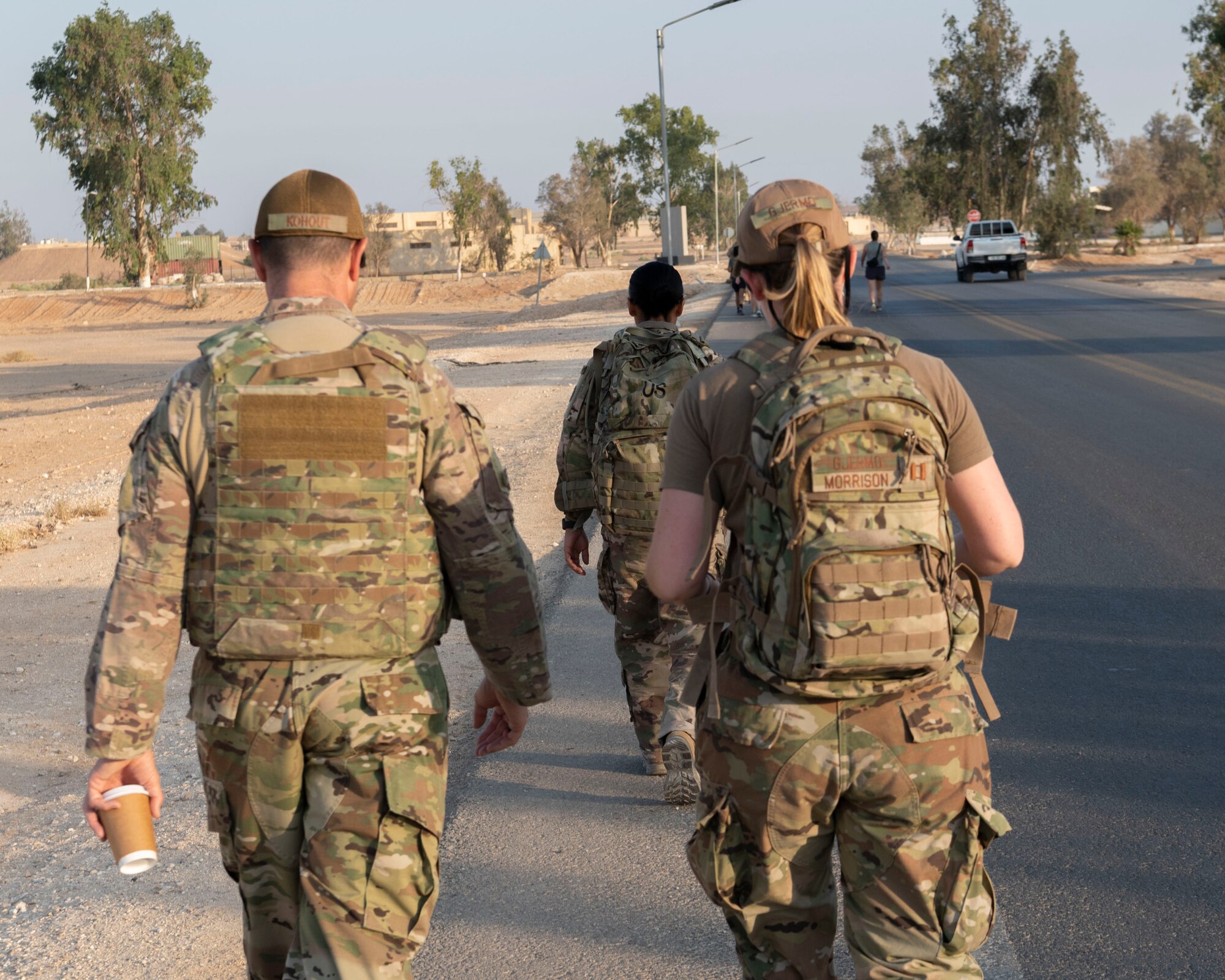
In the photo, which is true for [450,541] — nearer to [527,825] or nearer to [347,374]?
[347,374]

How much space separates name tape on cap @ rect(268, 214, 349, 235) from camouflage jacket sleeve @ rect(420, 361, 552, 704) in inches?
12.6

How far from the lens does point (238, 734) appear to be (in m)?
2.30

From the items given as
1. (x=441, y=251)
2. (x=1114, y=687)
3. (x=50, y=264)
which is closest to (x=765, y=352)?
(x=1114, y=687)

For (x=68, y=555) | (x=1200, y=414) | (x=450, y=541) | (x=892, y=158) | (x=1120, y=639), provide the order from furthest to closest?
(x=892, y=158) < (x=1200, y=414) < (x=68, y=555) < (x=1120, y=639) < (x=450, y=541)

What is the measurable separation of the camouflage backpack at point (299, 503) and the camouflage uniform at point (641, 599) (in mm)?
1985

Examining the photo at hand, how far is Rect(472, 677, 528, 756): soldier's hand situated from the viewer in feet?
8.80

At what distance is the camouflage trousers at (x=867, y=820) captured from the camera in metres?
2.21

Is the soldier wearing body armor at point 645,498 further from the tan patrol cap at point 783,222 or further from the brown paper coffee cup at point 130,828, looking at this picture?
the brown paper coffee cup at point 130,828

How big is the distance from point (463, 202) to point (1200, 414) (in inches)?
2853

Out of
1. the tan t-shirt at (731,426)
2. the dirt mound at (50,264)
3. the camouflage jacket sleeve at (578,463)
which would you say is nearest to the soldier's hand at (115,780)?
the tan t-shirt at (731,426)

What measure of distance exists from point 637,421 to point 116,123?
82.1m

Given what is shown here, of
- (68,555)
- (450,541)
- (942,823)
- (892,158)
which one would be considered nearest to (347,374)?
(450,541)

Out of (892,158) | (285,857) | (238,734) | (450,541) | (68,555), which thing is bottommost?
(68,555)

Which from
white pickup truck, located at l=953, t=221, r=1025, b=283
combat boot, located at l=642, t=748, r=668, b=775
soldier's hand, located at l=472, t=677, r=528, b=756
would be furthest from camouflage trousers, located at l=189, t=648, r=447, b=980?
white pickup truck, located at l=953, t=221, r=1025, b=283
